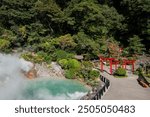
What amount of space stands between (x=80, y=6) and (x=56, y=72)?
1316 cm

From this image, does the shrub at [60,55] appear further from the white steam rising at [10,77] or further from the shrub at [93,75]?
the shrub at [93,75]

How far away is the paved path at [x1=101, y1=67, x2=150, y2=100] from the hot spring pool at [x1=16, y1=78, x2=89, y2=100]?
117 inches

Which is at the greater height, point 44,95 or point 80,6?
point 80,6

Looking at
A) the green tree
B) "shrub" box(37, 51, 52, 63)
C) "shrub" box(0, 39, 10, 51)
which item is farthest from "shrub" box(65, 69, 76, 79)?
"shrub" box(0, 39, 10, 51)

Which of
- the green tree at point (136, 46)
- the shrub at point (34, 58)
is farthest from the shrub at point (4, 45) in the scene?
the green tree at point (136, 46)

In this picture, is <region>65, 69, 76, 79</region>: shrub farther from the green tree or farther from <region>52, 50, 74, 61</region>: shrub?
the green tree

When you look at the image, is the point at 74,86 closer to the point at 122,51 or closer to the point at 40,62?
the point at 40,62

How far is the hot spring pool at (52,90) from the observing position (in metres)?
34.1

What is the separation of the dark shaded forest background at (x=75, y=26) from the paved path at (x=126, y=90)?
11.1 metres

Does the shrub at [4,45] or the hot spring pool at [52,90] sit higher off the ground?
the shrub at [4,45]

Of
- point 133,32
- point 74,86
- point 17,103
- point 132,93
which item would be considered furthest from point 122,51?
point 17,103

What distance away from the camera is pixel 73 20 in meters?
54.6

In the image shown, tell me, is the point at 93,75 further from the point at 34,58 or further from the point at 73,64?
the point at 34,58

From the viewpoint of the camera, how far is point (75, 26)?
55312mm
